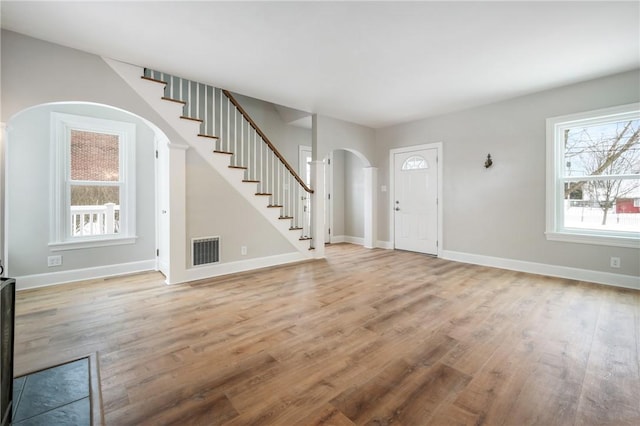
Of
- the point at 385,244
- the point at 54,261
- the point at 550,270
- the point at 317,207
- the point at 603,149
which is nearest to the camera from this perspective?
the point at 54,261

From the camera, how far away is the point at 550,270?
13.4ft

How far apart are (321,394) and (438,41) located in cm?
316

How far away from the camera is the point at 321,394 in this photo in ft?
5.27

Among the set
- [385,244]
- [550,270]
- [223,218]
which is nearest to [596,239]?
[550,270]

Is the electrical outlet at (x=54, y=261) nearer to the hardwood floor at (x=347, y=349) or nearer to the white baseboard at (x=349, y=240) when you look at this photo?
the hardwood floor at (x=347, y=349)

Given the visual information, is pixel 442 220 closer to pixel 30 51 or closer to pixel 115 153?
pixel 115 153

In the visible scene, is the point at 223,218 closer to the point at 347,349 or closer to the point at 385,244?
the point at 347,349

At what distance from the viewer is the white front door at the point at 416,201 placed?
17.9 ft

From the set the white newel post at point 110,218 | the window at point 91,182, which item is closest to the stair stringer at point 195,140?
the window at point 91,182

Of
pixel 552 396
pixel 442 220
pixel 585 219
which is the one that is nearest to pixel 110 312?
pixel 552 396

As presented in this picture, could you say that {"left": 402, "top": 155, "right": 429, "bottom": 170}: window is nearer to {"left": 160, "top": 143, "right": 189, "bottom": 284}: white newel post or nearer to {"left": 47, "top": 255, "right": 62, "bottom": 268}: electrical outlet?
{"left": 160, "top": 143, "right": 189, "bottom": 284}: white newel post

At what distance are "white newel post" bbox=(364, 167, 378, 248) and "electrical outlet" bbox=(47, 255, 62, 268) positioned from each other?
5161 millimetres

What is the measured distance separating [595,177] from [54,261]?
704cm

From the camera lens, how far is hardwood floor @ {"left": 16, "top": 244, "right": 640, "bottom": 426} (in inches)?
58.9
